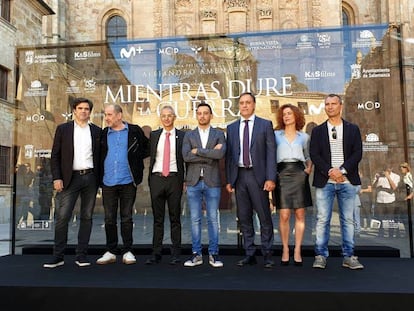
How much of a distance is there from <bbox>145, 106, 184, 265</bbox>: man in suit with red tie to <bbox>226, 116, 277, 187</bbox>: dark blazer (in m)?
0.66

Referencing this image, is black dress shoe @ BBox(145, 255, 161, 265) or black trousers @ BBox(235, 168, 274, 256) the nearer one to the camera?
black trousers @ BBox(235, 168, 274, 256)

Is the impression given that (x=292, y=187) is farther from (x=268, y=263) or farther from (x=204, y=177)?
(x=204, y=177)

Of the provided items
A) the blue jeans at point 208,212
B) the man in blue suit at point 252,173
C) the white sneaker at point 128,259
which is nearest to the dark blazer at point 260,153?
the man in blue suit at point 252,173

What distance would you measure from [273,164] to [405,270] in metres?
1.82

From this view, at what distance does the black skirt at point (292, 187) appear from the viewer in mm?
4770

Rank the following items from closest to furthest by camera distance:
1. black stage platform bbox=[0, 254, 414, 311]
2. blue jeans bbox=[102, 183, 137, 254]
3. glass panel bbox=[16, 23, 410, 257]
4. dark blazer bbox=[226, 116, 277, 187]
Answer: black stage platform bbox=[0, 254, 414, 311] < dark blazer bbox=[226, 116, 277, 187] < blue jeans bbox=[102, 183, 137, 254] < glass panel bbox=[16, 23, 410, 257]

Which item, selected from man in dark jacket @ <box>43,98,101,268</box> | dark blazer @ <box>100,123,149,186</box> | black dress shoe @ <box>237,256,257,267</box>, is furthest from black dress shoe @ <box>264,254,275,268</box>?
man in dark jacket @ <box>43,98,101,268</box>

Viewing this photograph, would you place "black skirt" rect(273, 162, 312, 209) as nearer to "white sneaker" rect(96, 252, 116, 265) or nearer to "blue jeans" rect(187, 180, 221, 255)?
"blue jeans" rect(187, 180, 221, 255)

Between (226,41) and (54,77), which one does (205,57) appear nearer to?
(226,41)

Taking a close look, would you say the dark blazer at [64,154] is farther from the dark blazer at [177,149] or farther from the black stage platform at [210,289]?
the black stage platform at [210,289]

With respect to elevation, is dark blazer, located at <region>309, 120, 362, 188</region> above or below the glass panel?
below

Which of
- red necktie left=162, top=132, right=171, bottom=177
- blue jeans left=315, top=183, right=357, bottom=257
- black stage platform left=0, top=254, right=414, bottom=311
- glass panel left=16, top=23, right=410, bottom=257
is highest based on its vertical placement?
glass panel left=16, top=23, right=410, bottom=257

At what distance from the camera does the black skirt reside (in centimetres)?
477

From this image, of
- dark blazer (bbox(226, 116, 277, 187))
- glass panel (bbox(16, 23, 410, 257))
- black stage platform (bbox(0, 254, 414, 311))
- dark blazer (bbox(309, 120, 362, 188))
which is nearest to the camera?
black stage platform (bbox(0, 254, 414, 311))
